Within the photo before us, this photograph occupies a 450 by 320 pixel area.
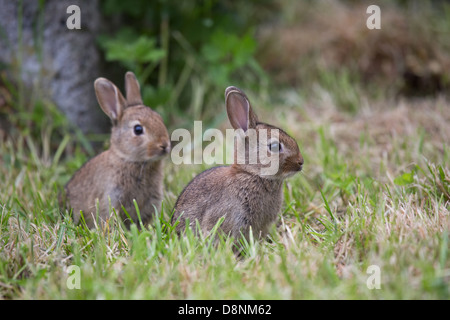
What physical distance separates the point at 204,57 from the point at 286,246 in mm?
3845

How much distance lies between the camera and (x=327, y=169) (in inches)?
180

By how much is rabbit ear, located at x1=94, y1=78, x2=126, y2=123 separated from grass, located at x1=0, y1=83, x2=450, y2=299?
85 centimetres

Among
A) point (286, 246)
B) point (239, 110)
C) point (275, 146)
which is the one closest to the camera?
point (286, 246)

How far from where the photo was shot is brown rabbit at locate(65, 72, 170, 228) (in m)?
4.11

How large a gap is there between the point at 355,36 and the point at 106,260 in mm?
5582

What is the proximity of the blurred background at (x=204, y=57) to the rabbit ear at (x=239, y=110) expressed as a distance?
2044mm

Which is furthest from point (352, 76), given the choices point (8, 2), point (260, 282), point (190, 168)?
point (260, 282)

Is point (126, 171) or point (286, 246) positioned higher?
point (126, 171)

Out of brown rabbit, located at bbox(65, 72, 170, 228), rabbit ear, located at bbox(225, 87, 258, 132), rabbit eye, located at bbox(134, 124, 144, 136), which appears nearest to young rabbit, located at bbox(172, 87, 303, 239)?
rabbit ear, located at bbox(225, 87, 258, 132)

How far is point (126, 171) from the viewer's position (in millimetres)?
4191

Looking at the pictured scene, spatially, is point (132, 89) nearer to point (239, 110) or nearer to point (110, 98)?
point (110, 98)

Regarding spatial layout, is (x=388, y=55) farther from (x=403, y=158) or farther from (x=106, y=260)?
(x=106, y=260)

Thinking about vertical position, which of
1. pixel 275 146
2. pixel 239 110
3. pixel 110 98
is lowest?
pixel 275 146

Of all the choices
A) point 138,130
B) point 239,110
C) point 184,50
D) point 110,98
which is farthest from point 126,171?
point 184,50
